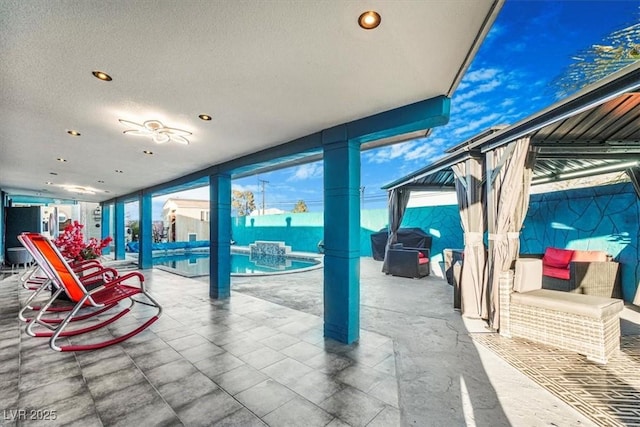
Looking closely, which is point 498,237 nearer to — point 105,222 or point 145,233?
point 145,233

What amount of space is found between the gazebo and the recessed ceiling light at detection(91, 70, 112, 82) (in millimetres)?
3972

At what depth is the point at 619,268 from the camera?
171 inches

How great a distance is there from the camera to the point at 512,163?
329 cm

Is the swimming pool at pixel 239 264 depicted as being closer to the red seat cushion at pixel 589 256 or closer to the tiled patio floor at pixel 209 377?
the tiled patio floor at pixel 209 377

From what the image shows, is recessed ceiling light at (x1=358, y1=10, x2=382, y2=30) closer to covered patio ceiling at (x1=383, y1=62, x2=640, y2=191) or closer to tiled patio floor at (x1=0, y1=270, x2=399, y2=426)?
covered patio ceiling at (x1=383, y1=62, x2=640, y2=191)

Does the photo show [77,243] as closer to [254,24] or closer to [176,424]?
[176,424]

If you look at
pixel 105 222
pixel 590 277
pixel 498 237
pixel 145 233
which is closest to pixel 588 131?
pixel 498 237

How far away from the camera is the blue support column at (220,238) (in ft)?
15.9

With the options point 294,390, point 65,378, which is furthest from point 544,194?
point 65,378

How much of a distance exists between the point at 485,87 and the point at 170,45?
27.4m

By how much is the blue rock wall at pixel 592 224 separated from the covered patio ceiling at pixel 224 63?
4717 mm

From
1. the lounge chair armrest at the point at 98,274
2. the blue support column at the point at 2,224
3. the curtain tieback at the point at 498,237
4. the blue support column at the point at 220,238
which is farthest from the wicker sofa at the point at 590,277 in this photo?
the blue support column at the point at 2,224

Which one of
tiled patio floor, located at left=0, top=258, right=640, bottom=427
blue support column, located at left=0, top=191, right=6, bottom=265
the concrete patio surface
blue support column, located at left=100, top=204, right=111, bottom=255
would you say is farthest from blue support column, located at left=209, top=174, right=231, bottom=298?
blue support column, located at left=100, top=204, right=111, bottom=255

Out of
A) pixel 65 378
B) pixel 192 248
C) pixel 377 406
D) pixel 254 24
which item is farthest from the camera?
pixel 192 248
